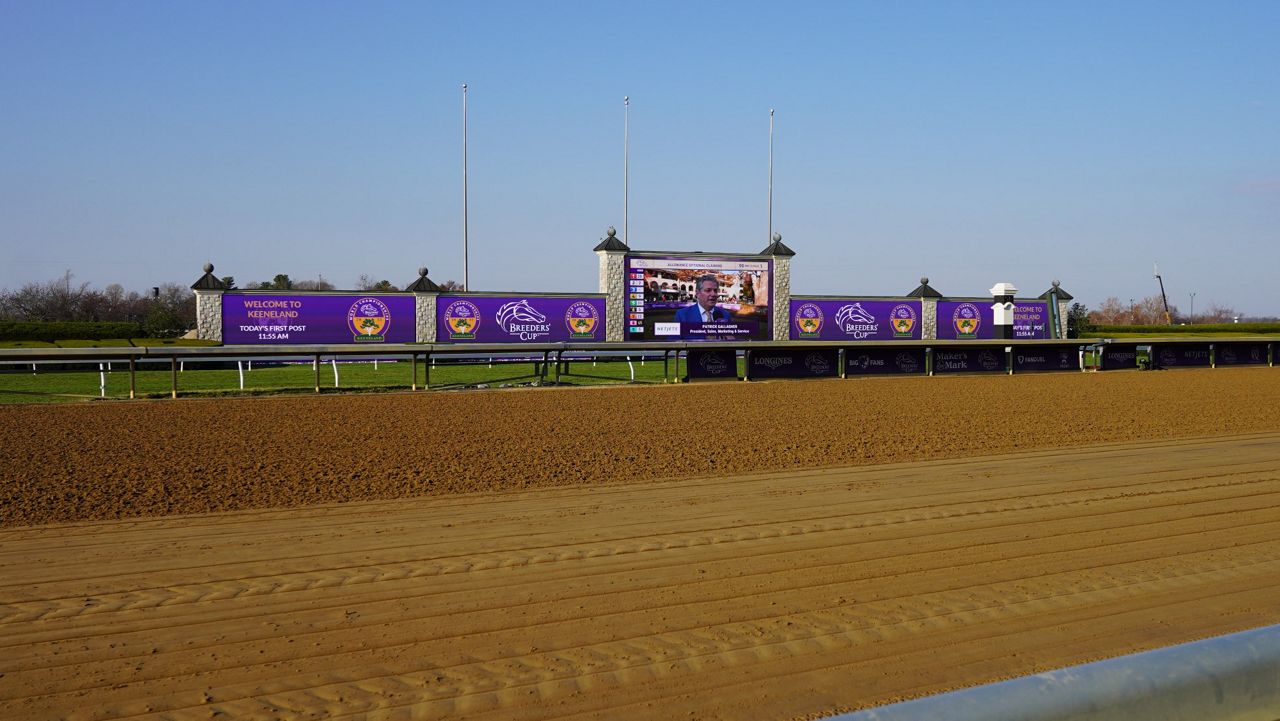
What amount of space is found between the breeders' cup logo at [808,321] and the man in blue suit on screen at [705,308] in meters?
4.41

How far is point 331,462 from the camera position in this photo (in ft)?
40.2

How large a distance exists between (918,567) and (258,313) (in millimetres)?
30033

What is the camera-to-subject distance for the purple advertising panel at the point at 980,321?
135 feet

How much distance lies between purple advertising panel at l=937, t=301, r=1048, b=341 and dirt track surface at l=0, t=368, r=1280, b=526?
17393 millimetres

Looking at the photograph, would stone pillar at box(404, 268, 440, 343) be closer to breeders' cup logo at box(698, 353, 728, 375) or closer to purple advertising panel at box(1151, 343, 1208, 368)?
breeders' cup logo at box(698, 353, 728, 375)

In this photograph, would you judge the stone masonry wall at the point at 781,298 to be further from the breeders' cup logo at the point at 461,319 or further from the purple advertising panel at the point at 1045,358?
the breeders' cup logo at the point at 461,319

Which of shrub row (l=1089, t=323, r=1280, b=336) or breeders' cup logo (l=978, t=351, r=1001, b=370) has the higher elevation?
shrub row (l=1089, t=323, r=1280, b=336)

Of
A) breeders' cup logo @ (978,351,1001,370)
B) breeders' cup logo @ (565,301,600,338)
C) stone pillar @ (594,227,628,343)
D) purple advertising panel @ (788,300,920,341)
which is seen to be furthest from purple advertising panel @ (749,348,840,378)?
purple advertising panel @ (788,300,920,341)

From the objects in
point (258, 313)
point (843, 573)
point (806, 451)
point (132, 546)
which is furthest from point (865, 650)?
point (258, 313)

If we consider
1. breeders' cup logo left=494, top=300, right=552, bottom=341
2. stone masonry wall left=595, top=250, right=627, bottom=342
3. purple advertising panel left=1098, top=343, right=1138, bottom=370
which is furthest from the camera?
breeders' cup logo left=494, top=300, right=552, bottom=341

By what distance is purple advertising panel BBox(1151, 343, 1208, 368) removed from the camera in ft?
106

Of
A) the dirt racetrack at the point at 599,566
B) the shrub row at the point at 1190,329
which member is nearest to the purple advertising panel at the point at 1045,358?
the dirt racetrack at the point at 599,566

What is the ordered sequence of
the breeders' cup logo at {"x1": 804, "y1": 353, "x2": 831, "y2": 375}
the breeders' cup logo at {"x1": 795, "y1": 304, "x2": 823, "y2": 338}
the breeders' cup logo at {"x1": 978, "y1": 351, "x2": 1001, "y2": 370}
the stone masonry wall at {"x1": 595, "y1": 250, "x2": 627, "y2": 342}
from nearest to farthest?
the breeders' cup logo at {"x1": 804, "y1": 353, "x2": 831, "y2": 375}
the breeders' cup logo at {"x1": 978, "y1": 351, "x2": 1001, "y2": 370}
the stone masonry wall at {"x1": 595, "y1": 250, "x2": 627, "y2": 342}
the breeders' cup logo at {"x1": 795, "y1": 304, "x2": 823, "y2": 338}

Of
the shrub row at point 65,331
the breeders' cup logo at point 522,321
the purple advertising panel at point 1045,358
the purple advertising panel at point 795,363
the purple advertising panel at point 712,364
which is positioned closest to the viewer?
the purple advertising panel at point 712,364
